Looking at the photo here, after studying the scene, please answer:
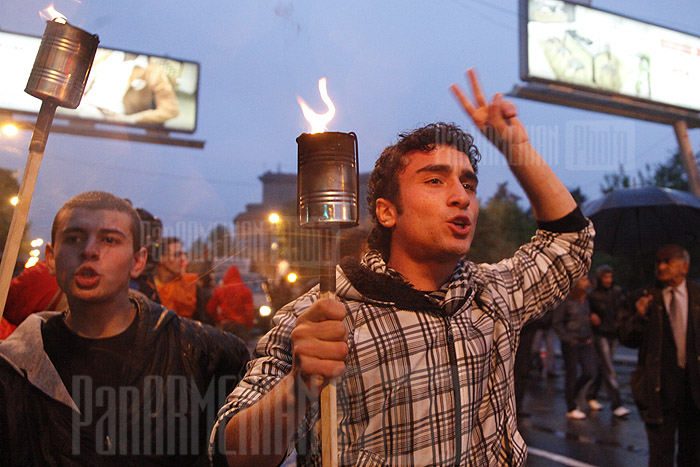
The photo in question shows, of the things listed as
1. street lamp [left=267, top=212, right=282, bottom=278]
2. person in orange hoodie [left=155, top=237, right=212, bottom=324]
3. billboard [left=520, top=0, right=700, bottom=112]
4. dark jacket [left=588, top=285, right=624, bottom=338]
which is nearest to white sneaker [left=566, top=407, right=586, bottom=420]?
dark jacket [left=588, top=285, right=624, bottom=338]

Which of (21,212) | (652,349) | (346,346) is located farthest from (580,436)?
(21,212)

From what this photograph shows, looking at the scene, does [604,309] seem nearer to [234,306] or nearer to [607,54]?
[234,306]

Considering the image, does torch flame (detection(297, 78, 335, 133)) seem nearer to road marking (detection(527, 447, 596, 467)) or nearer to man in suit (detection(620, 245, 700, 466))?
man in suit (detection(620, 245, 700, 466))

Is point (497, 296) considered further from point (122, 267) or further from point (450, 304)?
point (122, 267)

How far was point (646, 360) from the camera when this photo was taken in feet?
13.5

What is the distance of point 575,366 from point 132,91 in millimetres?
6561

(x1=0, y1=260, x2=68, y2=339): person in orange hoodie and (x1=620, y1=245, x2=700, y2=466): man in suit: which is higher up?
(x1=0, y1=260, x2=68, y2=339): person in orange hoodie

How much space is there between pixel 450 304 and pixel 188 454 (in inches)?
46.1

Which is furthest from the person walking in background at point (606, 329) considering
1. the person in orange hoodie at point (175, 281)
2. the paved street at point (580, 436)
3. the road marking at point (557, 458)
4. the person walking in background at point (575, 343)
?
the person in orange hoodie at point (175, 281)

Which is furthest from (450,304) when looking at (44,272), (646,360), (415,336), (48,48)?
(646,360)

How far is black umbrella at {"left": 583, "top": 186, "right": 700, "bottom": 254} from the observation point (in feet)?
18.4

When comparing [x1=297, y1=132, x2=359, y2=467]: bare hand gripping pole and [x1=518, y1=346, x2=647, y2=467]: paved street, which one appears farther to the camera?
[x1=518, y1=346, x2=647, y2=467]: paved street

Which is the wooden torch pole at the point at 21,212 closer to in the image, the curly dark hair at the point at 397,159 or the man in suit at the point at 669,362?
the curly dark hair at the point at 397,159

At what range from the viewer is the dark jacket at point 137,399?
1.87 m
